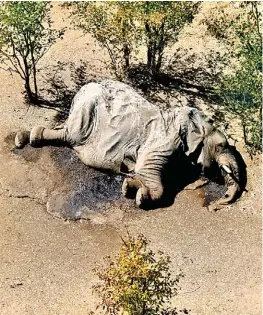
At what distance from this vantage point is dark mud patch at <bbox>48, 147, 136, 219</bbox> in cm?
2270

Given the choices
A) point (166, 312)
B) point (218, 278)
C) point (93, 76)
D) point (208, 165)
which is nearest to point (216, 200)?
point (208, 165)

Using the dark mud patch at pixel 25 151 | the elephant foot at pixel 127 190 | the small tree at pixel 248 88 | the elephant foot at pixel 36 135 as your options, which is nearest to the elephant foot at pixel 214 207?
the elephant foot at pixel 127 190

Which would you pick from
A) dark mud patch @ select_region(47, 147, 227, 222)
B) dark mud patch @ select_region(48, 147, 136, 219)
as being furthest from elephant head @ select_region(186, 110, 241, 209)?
dark mud patch @ select_region(48, 147, 136, 219)

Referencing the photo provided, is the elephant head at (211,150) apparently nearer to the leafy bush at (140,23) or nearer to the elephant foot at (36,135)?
the leafy bush at (140,23)

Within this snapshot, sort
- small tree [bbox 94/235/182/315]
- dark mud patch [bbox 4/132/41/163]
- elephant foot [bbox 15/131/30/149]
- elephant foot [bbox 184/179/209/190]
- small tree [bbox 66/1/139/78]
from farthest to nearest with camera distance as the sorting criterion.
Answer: small tree [bbox 66/1/139/78] < elephant foot [bbox 15/131/30/149] < dark mud patch [bbox 4/132/41/163] < elephant foot [bbox 184/179/209/190] < small tree [bbox 94/235/182/315]

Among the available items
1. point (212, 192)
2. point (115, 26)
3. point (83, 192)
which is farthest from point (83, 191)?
point (115, 26)

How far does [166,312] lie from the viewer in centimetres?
1902

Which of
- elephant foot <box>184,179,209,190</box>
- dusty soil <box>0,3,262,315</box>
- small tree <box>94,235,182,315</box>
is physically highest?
small tree <box>94,235,182,315</box>

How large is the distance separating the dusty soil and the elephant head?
0.88m

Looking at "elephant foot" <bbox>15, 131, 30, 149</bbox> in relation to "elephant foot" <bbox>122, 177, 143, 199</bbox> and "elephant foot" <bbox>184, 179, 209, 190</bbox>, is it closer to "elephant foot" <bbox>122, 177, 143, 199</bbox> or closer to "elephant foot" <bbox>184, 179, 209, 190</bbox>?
"elephant foot" <bbox>122, 177, 143, 199</bbox>

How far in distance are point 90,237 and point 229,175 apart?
5487 mm

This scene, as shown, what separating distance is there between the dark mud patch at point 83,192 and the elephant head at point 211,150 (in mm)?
2889

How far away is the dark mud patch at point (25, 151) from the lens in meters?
→ 24.7

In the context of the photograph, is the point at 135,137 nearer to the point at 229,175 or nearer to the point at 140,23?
the point at 229,175
